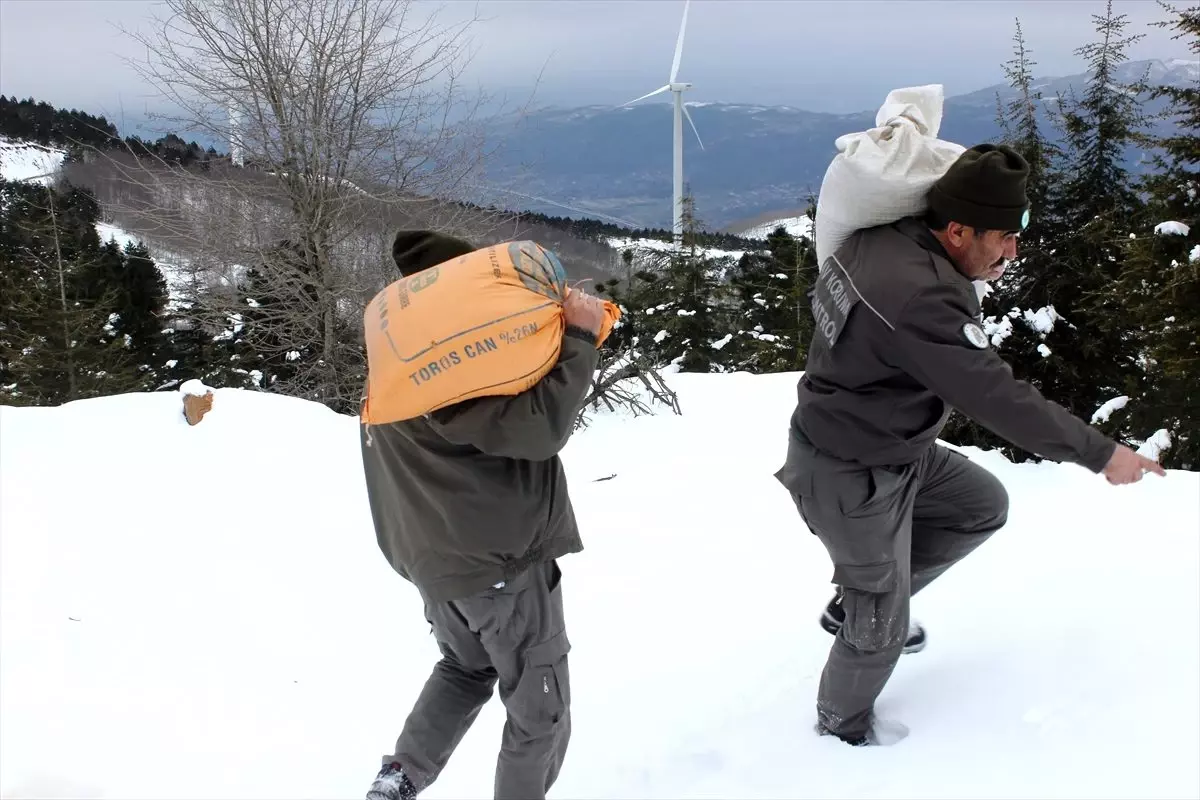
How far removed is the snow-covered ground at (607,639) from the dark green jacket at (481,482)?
1.08 meters

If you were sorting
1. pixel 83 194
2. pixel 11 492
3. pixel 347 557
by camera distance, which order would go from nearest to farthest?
pixel 347 557 → pixel 11 492 → pixel 83 194

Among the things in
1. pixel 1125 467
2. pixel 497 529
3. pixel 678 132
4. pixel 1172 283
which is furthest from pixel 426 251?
pixel 678 132

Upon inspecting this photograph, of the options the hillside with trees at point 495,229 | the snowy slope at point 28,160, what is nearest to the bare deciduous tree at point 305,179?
the hillside with trees at point 495,229

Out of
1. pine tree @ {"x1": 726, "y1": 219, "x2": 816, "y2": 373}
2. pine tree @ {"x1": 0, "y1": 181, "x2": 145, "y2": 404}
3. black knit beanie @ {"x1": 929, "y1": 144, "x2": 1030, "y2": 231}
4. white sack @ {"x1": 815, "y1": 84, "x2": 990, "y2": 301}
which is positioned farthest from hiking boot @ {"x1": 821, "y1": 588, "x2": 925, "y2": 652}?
pine tree @ {"x1": 0, "y1": 181, "x2": 145, "y2": 404}

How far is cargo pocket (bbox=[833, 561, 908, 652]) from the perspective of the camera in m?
2.48

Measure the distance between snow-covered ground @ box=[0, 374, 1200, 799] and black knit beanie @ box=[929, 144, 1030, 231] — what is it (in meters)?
1.61

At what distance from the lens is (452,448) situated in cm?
200

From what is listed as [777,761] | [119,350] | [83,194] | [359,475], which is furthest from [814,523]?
[83,194]

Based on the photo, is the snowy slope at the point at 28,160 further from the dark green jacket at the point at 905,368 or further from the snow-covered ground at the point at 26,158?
the dark green jacket at the point at 905,368

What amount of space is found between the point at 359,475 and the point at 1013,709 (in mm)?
4014

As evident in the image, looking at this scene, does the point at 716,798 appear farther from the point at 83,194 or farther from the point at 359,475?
the point at 83,194

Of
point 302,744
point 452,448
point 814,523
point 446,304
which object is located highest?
point 446,304

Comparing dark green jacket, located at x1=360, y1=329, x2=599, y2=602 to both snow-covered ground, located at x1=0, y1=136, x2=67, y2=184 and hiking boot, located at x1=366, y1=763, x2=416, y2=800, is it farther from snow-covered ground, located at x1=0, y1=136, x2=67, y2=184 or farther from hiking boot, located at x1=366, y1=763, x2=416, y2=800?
snow-covered ground, located at x1=0, y1=136, x2=67, y2=184

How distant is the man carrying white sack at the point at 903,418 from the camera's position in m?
2.10
